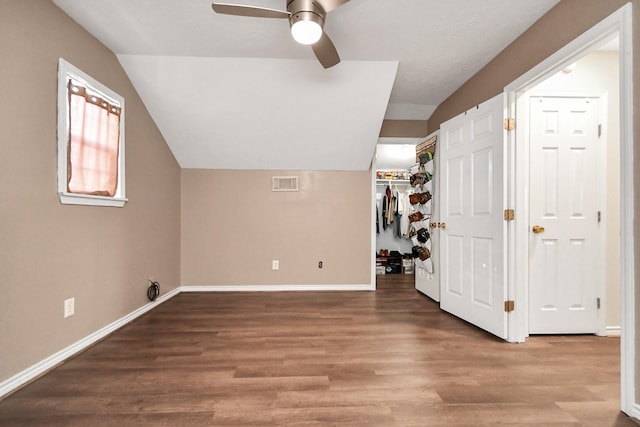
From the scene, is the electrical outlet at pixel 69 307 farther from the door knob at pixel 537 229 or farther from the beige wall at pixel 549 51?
the door knob at pixel 537 229

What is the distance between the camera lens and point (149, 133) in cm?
325

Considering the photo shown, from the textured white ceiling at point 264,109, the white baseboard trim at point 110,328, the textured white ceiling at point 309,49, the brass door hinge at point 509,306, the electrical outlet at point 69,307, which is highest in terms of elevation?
the textured white ceiling at point 309,49

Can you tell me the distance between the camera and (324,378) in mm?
1847

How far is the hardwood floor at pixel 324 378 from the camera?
4.95 ft

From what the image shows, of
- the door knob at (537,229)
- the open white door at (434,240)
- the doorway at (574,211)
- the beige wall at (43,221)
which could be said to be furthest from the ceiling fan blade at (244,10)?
the door knob at (537,229)

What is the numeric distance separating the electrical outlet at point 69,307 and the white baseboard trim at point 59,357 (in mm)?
231

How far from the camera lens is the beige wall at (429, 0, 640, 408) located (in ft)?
4.85

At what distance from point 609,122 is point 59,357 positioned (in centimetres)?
459

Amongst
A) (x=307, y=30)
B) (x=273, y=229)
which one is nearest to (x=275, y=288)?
(x=273, y=229)

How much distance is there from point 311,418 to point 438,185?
2775 millimetres

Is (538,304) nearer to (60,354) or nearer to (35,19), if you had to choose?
(60,354)

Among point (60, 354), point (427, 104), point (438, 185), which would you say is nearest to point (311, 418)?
point (60, 354)

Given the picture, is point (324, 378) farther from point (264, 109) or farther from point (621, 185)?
point (264, 109)

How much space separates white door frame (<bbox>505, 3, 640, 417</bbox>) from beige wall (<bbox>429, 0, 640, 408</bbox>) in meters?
0.02
